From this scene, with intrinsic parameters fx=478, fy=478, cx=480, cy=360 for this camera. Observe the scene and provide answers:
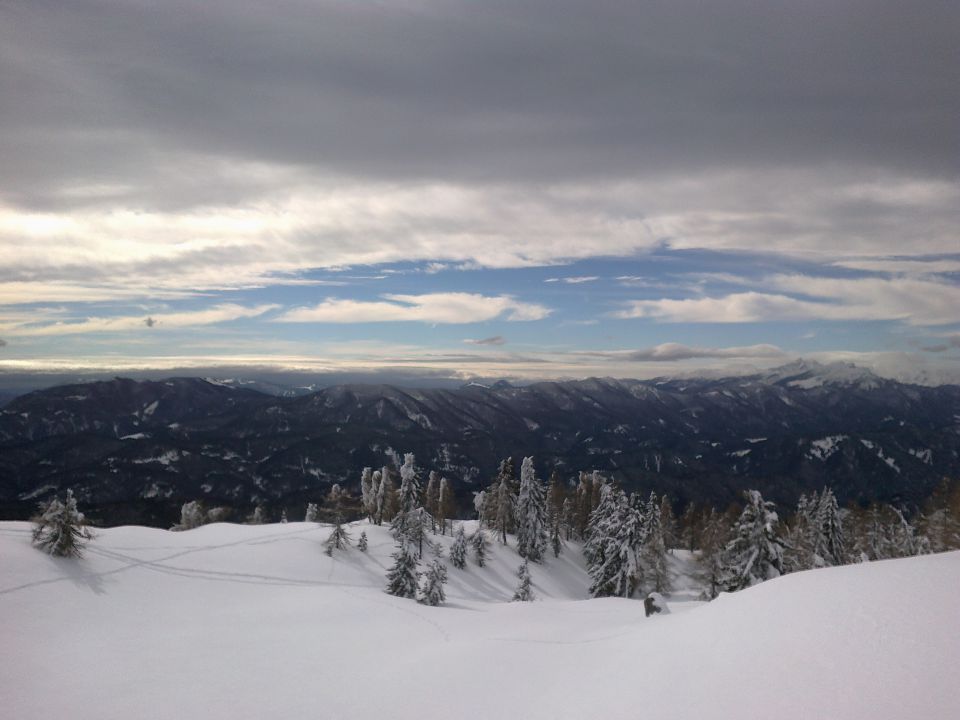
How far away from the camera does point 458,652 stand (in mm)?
17203

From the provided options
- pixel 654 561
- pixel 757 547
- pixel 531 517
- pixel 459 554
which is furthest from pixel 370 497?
pixel 757 547

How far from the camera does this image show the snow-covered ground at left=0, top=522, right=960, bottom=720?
9.30m

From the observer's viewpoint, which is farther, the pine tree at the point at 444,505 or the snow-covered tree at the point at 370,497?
the pine tree at the point at 444,505

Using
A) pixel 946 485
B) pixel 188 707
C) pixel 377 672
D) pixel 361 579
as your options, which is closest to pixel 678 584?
pixel 946 485

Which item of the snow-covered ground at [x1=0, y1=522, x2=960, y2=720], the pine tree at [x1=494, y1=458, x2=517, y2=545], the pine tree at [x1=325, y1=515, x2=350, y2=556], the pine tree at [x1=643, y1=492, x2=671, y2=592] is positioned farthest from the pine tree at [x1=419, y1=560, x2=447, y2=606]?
the pine tree at [x1=494, y1=458, x2=517, y2=545]

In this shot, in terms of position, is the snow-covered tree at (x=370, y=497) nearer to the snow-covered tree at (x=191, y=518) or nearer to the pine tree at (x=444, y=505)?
the pine tree at (x=444, y=505)

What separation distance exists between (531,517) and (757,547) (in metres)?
40.6

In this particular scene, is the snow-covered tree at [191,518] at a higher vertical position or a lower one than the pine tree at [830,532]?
lower

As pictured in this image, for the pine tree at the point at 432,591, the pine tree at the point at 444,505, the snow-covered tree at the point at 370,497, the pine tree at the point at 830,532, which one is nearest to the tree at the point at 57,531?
the pine tree at the point at 432,591

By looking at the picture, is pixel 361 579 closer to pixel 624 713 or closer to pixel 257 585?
pixel 257 585

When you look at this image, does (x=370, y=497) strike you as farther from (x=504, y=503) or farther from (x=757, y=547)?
(x=757, y=547)

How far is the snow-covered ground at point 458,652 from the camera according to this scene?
366 inches

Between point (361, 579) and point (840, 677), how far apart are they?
4123 cm

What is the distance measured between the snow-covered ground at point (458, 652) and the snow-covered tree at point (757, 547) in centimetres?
1189
